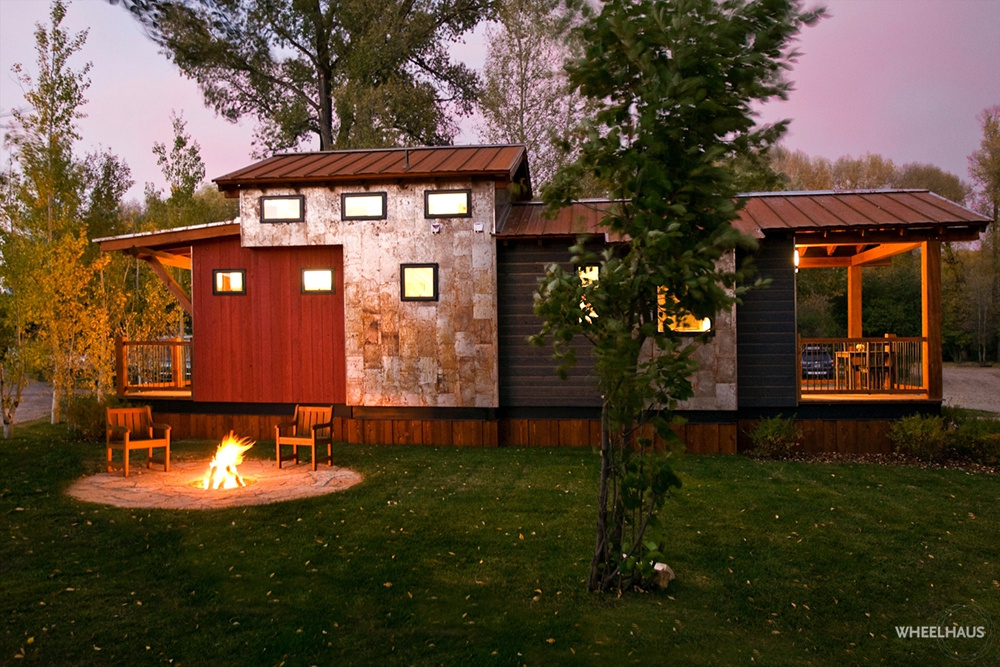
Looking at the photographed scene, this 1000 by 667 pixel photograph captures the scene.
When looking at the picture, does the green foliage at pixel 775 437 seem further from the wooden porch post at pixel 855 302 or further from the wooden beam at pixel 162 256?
the wooden beam at pixel 162 256

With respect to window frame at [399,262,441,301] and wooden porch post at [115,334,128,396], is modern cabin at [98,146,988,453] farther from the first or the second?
wooden porch post at [115,334,128,396]

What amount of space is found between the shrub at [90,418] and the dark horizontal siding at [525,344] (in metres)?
A: 7.46

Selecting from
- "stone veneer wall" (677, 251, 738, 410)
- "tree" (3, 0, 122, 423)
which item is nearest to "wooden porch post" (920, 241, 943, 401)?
"stone veneer wall" (677, 251, 738, 410)

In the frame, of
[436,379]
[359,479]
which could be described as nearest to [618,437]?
[359,479]

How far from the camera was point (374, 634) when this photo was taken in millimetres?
4566

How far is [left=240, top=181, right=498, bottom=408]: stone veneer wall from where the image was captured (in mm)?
Result: 11453

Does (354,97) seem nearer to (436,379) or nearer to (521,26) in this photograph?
(521,26)

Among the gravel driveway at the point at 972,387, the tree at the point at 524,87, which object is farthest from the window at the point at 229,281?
the gravel driveway at the point at 972,387

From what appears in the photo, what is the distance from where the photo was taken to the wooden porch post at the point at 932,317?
10727 mm

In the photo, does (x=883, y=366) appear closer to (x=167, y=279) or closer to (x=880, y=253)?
(x=880, y=253)

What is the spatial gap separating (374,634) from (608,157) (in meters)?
3.72

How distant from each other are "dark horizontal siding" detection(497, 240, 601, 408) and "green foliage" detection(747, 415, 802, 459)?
8.87 ft

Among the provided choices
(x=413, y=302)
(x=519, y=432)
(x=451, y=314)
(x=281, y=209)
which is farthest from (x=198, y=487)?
(x=281, y=209)

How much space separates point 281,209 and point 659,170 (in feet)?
31.0
